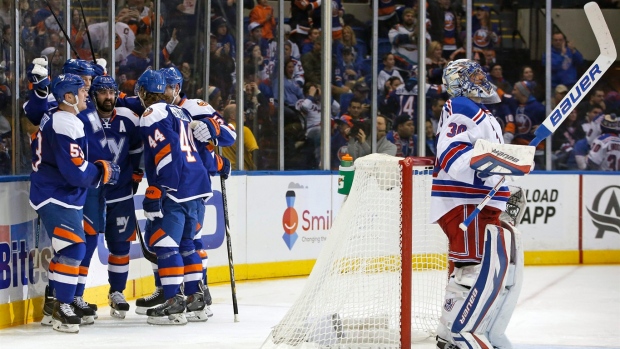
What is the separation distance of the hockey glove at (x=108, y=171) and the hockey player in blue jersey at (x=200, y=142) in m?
0.52

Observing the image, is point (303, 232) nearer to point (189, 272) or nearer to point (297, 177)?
point (297, 177)

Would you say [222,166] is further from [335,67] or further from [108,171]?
[335,67]

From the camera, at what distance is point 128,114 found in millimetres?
5625

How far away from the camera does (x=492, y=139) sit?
4465 mm

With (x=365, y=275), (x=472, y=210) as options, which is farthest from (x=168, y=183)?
(x=472, y=210)

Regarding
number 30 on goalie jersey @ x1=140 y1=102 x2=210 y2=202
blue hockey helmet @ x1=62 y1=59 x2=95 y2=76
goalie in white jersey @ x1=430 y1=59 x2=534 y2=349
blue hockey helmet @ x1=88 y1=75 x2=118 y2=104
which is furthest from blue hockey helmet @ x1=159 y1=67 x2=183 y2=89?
goalie in white jersey @ x1=430 y1=59 x2=534 y2=349

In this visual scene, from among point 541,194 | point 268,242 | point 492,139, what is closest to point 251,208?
point 268,242

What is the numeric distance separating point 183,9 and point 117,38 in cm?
94

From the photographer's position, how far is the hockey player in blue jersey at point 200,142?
18.5 ft

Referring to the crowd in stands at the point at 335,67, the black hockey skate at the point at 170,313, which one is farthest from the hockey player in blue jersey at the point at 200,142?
the crowd in stands at the point at 335,67

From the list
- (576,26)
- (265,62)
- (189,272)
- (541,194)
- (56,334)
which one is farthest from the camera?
(576,26)

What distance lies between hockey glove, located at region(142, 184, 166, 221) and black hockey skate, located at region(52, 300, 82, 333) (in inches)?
24.4

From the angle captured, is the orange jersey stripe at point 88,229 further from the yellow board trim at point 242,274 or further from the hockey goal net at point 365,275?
the hockey goal net at point 365,275

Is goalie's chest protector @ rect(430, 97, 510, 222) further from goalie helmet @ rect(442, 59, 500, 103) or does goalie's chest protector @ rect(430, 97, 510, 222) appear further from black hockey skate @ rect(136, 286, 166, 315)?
black hockey skate @ rect(136, 286, 166, 315)
